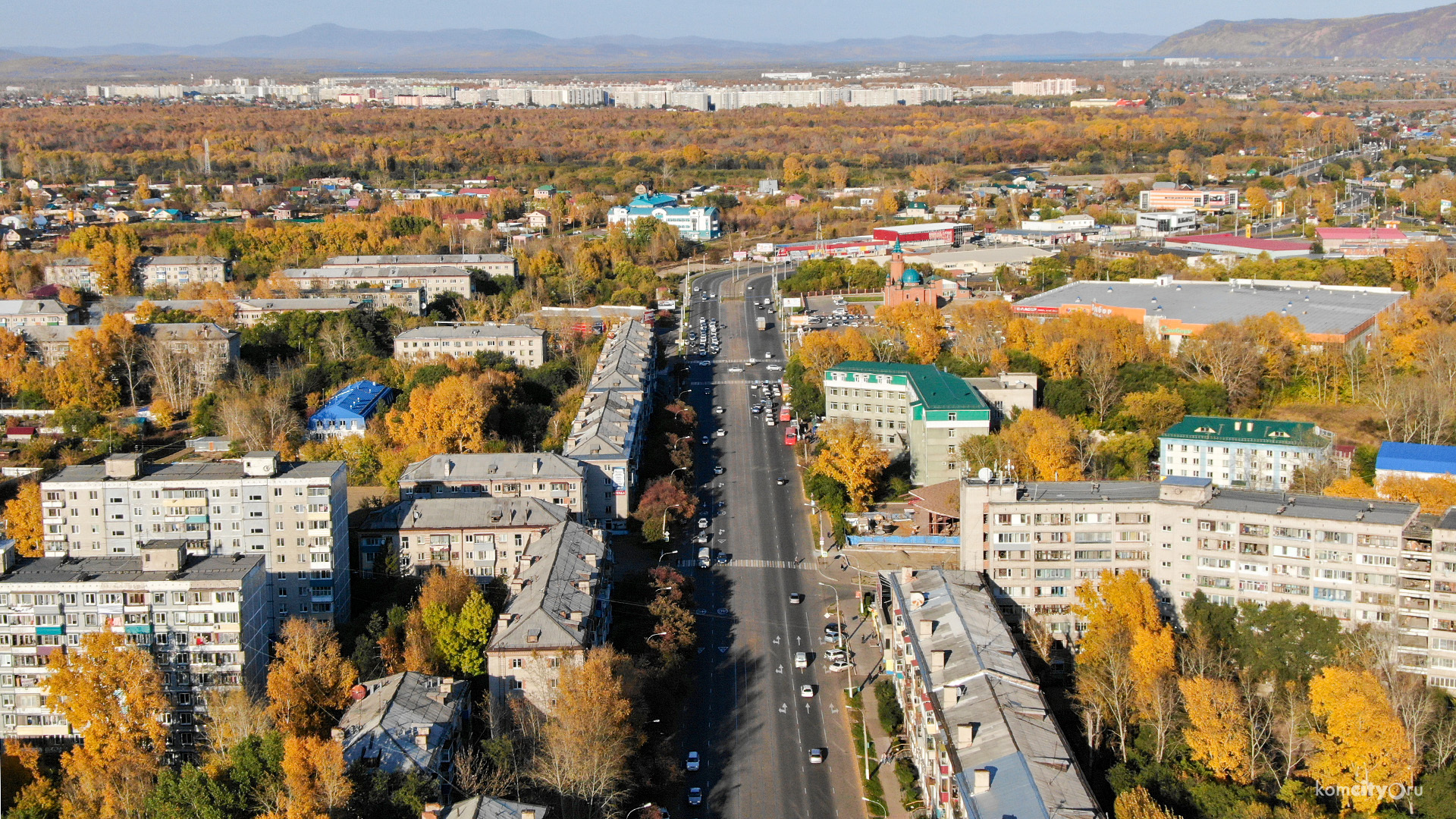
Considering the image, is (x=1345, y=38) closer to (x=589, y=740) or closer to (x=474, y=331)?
(x=474, y=331)

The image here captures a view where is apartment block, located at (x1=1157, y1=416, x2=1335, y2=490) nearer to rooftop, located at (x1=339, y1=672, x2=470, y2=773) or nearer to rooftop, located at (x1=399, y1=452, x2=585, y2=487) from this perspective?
rooftop, located at (x1=399, y1=452, x2=585, y2=487)

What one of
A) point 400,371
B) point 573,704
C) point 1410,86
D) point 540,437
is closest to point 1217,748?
point 573,704

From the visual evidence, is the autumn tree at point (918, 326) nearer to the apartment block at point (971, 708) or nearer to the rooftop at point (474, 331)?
the rooftop at point (474, 331)

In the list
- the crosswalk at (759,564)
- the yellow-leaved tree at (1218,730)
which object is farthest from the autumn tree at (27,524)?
the yellow-leaved tree at (1218,730)

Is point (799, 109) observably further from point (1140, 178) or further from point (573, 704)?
point (573, 704)

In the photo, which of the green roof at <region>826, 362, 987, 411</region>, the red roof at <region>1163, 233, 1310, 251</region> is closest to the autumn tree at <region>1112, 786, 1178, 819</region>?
the green roof at <region>826, 362, 987, 411</region>

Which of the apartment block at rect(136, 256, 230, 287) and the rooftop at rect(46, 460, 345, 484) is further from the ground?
the apartment block at rect(136, 256, 230, 287)

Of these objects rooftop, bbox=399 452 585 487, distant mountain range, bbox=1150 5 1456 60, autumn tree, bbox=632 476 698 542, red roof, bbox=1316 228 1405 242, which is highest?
distant mountain range, bbox=1150 5 1456 60

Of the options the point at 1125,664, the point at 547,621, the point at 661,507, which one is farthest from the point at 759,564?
the point at 1125,664
